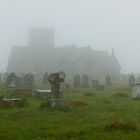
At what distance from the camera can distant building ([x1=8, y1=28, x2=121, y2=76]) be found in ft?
247

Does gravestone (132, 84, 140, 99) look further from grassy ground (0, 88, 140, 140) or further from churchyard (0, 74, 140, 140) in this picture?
grassy ground (0, 88, 140, 140)

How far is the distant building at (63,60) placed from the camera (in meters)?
75.4

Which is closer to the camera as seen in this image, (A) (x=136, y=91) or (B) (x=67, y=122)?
(B) (x=67, y=122)

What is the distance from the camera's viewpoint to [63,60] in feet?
255

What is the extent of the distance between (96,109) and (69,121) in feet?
13.7

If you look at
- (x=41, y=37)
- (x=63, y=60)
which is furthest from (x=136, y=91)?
(x=41, y=37)

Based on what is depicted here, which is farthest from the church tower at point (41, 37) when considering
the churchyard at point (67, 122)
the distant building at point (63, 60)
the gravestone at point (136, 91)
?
the churchyard at point (67, 122)

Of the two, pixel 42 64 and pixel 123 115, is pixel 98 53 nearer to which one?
pixel 42 64

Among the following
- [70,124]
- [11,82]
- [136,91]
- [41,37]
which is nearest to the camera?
[70,124]

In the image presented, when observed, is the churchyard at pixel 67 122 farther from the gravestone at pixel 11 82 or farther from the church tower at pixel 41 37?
the church tower at pixel 41 37

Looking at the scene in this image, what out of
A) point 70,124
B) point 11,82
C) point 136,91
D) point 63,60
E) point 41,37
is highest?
point 41,37

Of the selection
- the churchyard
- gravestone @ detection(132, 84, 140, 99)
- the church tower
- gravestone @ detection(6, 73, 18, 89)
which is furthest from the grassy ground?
the church tower

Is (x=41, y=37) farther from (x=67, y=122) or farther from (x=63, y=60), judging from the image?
(x=67, y=122)

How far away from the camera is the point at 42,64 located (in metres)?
80.9
